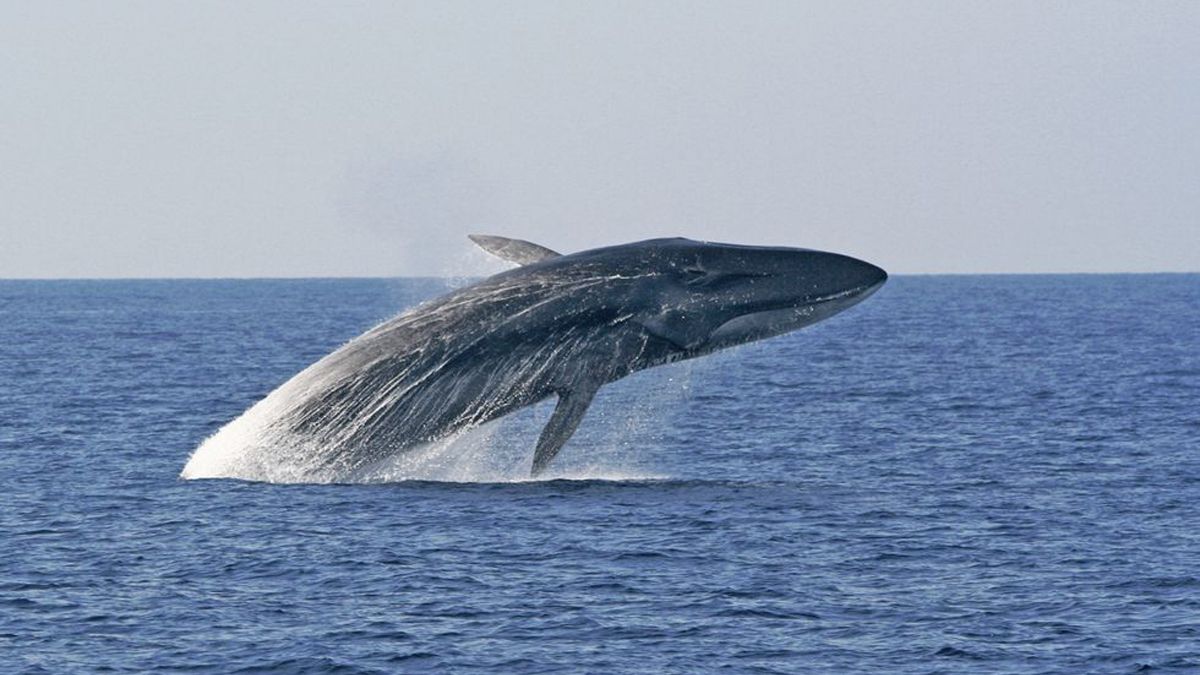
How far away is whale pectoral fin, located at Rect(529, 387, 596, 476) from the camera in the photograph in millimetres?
32062

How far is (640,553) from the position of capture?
103ft

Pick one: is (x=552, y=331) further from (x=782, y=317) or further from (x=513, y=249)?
(x=782, y=317)

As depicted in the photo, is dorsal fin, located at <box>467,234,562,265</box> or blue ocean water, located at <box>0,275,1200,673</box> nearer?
blue ocean water, located at <box>0,275,1200,673</box>

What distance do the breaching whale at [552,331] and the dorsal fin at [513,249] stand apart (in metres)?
0.02

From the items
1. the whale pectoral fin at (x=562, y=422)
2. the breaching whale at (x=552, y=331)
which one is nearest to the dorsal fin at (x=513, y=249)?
the breaching whale at (x=552, y=331)

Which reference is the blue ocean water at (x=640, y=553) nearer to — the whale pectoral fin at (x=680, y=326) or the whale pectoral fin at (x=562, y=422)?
the whale pectoral fin at (x=562, y=422)

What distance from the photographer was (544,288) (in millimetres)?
31828

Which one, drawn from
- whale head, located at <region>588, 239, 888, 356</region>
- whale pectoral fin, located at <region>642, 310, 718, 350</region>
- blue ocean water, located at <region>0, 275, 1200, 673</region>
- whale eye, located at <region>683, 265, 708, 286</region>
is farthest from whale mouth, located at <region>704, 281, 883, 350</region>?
blue ocean water, located at <region>0, 275, 1200, 673</region>

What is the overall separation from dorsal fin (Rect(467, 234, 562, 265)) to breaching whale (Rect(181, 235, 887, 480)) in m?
0.02

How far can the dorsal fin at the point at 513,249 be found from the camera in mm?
31109

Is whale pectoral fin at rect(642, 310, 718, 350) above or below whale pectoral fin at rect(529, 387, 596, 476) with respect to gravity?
above

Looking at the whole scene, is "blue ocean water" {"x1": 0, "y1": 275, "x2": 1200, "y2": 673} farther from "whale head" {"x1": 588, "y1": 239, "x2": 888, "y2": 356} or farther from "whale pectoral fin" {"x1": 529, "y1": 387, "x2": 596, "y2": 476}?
"whale head" {"x1": 588, "y1": 239, "x2": 888, "y2": 356}

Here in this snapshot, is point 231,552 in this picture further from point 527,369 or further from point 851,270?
point 851,270

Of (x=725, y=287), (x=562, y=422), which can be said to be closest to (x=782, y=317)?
(x=725, y=287)
